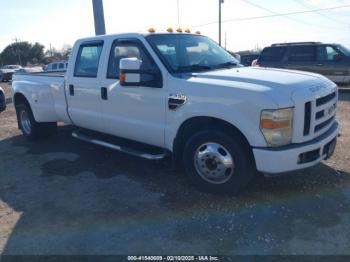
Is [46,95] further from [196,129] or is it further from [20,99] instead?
[196,129]

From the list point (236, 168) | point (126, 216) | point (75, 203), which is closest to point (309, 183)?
point (236, 168)

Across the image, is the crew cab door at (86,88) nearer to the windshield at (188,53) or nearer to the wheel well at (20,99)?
the windshield at (188,53)

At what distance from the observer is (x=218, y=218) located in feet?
12.5

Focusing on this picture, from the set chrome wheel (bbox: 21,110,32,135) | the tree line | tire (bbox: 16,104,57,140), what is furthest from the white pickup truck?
the tree line

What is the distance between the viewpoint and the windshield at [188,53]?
15.1ft

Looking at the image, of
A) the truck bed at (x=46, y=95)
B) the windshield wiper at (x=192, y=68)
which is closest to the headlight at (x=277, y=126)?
the windshield wiper at (x=192, y=68)

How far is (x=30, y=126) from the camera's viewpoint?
7.28 m

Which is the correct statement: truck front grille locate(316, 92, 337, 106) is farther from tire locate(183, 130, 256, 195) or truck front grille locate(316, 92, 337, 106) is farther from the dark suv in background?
the dark suv in background

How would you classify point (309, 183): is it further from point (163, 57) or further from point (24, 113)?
point (24, 113)

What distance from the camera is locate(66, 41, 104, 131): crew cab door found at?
214 inches

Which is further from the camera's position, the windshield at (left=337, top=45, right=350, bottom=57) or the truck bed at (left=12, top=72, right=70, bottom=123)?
the windshield at (left=337, top=45, right=350, bottom=57)

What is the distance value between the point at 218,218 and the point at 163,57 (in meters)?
2.07

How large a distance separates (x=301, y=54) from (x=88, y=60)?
10.1 metres

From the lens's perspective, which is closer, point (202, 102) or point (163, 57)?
point (202, 102)
